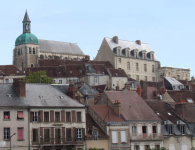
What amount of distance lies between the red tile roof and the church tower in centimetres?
8387

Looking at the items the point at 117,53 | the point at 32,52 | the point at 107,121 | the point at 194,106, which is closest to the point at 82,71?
the point at 117,53

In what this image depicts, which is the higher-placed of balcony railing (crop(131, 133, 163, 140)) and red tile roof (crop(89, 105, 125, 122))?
red tile roof (crop(89, 105, 125, 122))

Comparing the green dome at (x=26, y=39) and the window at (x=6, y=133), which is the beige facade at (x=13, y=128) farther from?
the green dome at (x=26, y=39)

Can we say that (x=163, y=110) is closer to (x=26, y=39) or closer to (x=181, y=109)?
(x=181, y=109)

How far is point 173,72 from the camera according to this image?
14400cm

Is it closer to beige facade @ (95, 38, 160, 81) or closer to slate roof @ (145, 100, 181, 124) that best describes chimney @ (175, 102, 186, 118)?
slate roof @ (145, 100, 181, 124)

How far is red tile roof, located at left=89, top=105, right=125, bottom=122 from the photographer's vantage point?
61.1 meters

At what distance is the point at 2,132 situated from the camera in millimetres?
53594

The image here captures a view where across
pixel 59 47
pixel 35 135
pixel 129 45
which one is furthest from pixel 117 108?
pixel 59 47

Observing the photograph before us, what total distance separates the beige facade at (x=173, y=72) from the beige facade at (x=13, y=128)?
87249mm

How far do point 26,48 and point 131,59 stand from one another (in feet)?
99.1

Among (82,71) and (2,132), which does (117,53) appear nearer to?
(82,71)

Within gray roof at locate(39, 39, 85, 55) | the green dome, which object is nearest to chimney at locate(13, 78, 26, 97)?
the green dome

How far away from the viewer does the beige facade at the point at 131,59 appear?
134875 mm
